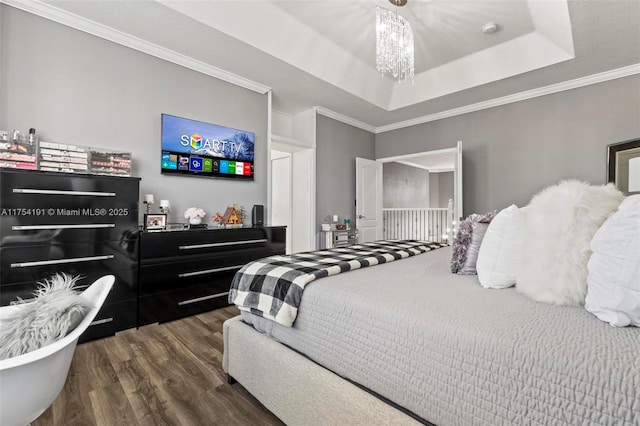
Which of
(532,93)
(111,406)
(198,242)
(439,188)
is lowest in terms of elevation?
(111,406)

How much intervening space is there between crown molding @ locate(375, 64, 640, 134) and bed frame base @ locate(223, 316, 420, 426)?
457 cm

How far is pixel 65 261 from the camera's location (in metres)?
2.16

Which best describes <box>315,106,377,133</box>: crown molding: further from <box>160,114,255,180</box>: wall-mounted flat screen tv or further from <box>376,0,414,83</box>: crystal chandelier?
<box>376,0,414,83</box>: crystal chandelier

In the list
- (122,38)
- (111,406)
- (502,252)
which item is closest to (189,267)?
(111,406)

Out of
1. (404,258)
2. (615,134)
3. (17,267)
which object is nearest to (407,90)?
(615,134)

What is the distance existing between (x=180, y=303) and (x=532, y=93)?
506 cm

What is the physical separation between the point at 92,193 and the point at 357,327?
2333mm

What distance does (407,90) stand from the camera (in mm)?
4438

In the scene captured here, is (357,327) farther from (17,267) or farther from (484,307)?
(17,267)

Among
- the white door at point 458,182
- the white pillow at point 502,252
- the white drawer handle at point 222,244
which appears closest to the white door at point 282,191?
the white drawer handle at point 222,244

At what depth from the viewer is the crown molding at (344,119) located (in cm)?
466

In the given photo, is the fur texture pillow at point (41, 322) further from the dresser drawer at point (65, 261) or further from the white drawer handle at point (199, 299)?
the white drawer handle at point (199, 299)

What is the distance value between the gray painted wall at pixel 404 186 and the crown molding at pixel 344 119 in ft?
6.95

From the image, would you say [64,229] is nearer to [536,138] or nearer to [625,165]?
[536,138]
